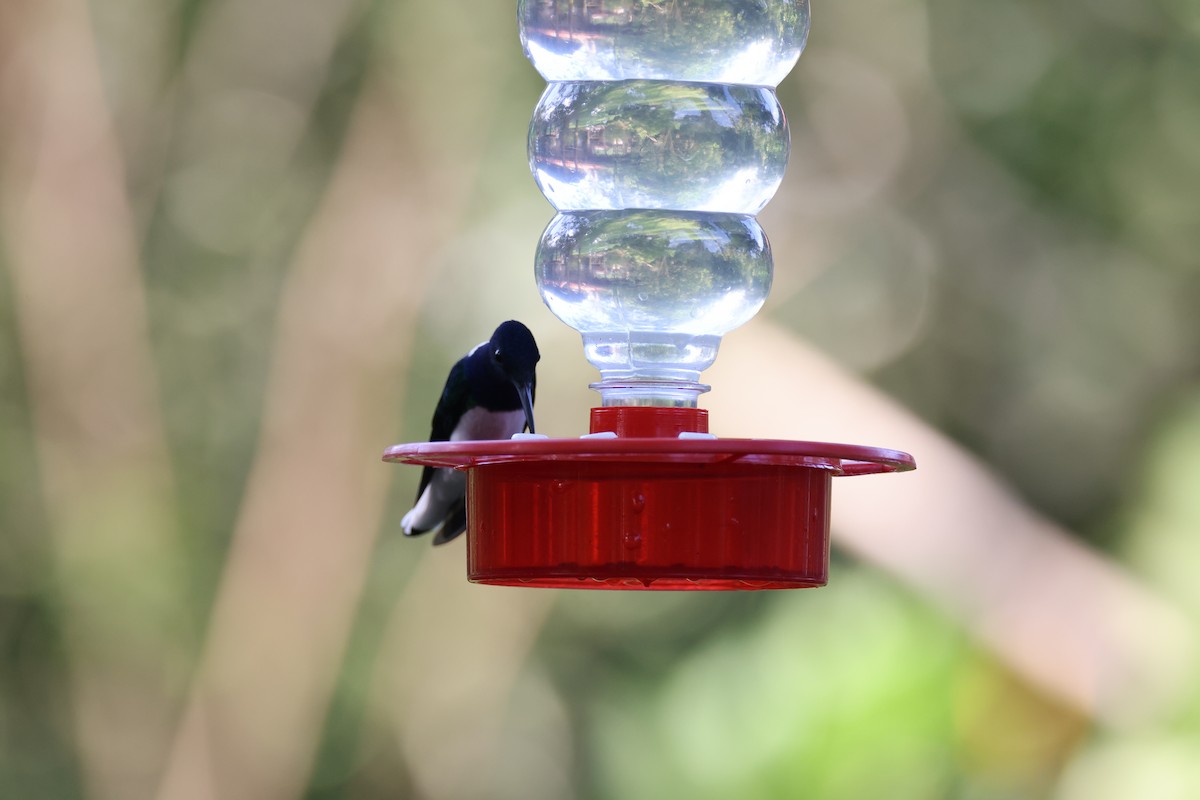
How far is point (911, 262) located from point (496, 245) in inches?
61.8

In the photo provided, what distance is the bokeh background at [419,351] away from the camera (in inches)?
229

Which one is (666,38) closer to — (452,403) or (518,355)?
(518,355)

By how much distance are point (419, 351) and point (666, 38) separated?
402 cm

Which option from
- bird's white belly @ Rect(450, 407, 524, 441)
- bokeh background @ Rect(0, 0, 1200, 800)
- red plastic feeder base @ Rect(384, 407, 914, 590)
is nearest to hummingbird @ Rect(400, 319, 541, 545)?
bird's white belly @ Rect(450, 407, 524, 441)

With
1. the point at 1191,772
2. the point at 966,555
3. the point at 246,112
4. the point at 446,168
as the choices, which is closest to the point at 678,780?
the point at 966,555

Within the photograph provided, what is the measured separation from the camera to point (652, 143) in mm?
1996

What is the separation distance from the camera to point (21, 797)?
6051 mm

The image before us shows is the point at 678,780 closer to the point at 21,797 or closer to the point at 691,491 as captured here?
the point at 21,797

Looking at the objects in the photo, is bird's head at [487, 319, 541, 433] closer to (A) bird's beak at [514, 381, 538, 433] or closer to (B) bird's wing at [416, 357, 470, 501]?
(A) bird's beak at [514, 381, 538, 433]

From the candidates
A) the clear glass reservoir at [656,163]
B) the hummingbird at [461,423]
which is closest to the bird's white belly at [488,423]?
the hummingbird at [461,423]

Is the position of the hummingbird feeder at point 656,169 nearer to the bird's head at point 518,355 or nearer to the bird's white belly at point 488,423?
the bird's head at point 518,355

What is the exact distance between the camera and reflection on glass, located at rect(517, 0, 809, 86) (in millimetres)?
2010

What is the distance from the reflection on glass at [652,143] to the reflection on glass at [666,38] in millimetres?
27

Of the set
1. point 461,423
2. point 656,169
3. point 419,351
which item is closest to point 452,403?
point 461,423
